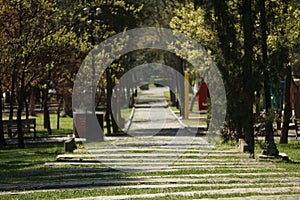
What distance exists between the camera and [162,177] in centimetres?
1297

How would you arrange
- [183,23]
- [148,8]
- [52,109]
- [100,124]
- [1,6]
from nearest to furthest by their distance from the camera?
[1,6] < [100,124] < [183,23] < [148,8] < [52,109]

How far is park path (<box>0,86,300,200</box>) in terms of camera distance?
10.8 m

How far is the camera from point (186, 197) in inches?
403

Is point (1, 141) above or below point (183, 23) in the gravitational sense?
below

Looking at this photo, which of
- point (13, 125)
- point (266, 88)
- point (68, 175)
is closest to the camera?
point (68, 175)

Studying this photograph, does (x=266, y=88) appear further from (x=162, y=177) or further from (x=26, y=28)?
(x=26, y=28)

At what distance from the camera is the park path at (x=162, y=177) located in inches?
425

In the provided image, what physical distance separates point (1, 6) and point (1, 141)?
5.07 meters

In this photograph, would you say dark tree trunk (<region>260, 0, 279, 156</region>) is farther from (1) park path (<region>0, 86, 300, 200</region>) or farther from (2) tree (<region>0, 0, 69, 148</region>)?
(2) tree (<region>0, 0, 69, 148</region>)

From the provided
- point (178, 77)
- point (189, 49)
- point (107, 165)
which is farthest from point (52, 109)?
point (107, 165)

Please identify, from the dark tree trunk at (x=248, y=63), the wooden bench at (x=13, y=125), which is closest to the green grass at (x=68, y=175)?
the dark tree trunk at (x=248, y=63)

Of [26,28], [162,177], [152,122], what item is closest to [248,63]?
[162,177]

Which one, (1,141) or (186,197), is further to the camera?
(1,141)

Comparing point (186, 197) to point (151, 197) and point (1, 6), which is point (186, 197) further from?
point (1, 6)
